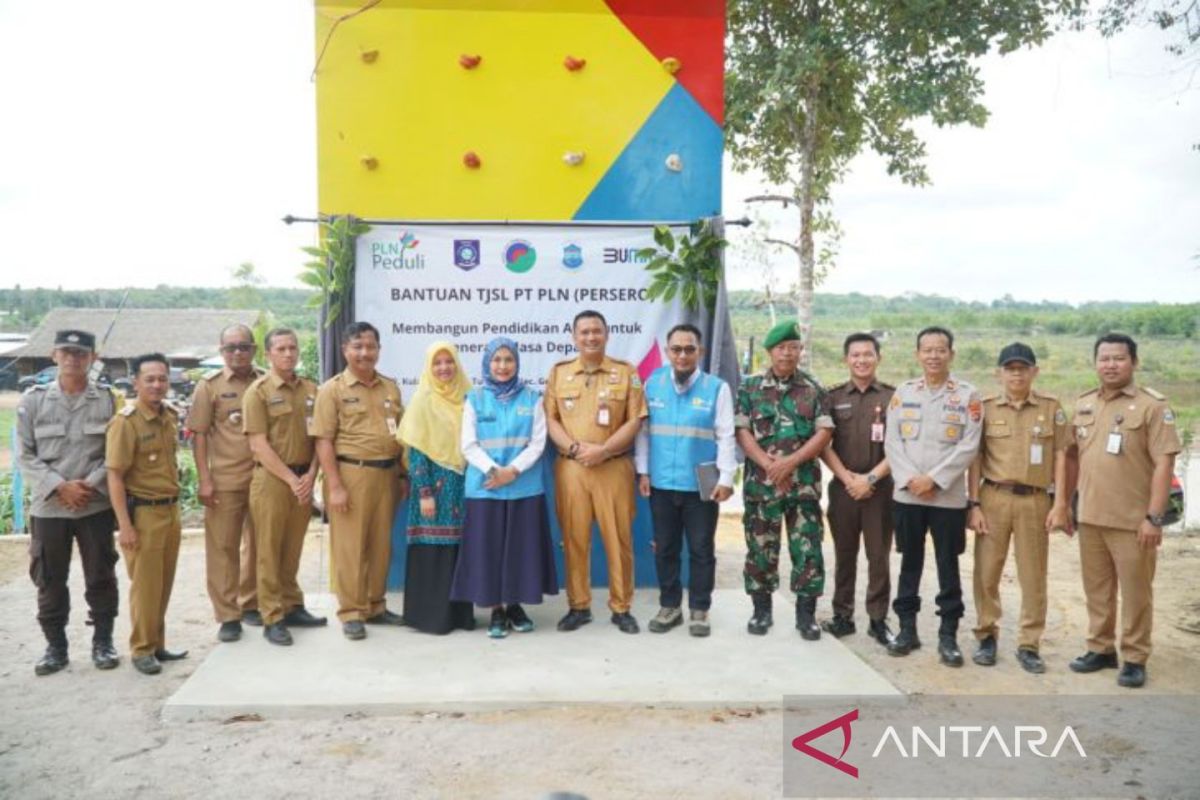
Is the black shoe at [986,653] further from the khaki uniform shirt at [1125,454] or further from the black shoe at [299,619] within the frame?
the black shoe at [299,619]

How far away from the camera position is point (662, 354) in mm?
5219

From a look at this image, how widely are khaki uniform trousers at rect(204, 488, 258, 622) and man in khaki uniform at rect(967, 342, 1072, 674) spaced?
11.4ft

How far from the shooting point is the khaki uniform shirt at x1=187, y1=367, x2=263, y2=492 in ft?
14.6

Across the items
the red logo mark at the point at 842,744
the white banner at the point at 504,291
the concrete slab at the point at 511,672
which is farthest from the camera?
the white banner at the point at 504,291

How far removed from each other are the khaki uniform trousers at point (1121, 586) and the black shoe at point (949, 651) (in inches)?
23.2

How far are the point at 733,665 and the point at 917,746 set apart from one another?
3.04 ft

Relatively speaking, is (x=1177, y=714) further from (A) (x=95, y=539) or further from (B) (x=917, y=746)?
(A) (x=95, y=539)

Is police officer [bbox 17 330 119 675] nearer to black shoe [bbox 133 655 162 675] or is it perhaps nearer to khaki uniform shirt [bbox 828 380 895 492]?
black shoe [bbox 133 655 162 675]

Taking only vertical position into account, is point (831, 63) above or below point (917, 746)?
above

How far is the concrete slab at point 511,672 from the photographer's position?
3.71m

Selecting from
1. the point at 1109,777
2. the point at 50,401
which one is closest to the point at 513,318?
the point at 50,401

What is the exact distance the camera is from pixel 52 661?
13.7 feet

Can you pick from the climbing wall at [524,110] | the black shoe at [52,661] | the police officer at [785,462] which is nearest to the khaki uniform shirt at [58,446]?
the black shoe at [52,661]

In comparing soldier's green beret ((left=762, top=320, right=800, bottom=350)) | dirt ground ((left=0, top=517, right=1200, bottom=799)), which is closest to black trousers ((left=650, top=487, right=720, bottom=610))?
dirt ground ((left=0, top=517, right=1200, bottom=799))
